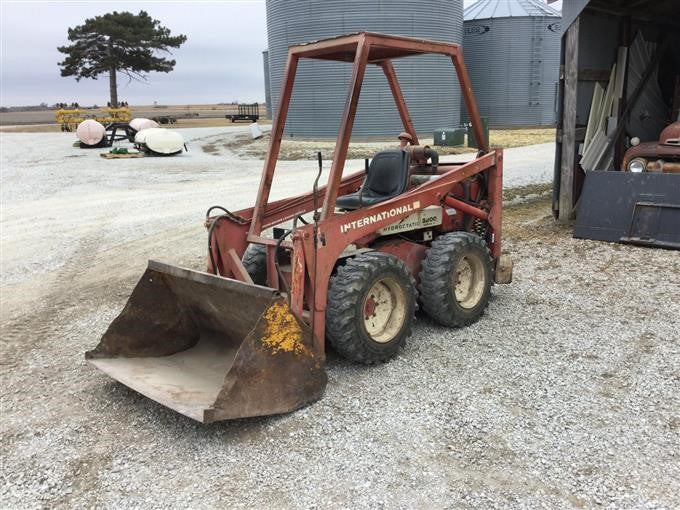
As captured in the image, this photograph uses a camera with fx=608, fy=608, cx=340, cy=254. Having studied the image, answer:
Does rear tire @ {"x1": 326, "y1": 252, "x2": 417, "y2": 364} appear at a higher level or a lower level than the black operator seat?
lower

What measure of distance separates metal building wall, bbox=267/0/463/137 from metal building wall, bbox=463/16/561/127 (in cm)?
509

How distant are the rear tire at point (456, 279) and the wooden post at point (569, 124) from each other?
14.5 feet

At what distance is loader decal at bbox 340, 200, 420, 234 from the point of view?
13.7 feet

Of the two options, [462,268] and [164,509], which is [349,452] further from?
[462,268]

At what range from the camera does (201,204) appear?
11.8m

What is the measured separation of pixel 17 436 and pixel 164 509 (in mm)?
1292

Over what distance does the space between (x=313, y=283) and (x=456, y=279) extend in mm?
1557

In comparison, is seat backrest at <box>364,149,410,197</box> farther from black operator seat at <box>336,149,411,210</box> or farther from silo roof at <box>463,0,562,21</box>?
silo roof at <box>463,0,562,21</box>

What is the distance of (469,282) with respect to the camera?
17.1 feet

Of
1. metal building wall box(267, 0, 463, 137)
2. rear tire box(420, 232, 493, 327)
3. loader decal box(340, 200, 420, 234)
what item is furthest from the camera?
metal building wall box(267, 0, 463, 137)

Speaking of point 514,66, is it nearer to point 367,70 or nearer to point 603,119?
point 367,70

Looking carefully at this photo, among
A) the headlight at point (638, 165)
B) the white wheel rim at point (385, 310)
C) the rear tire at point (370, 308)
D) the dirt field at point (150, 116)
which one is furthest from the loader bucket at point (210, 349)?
the dirt field at point (150, 116)

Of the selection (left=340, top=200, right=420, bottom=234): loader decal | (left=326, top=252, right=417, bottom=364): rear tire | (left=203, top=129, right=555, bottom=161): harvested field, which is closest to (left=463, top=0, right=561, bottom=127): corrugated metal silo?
(left=203, top=129, right=555, bottom=161): harvested field

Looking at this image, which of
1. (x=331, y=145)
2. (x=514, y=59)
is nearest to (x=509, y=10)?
(x=514, y=59)
